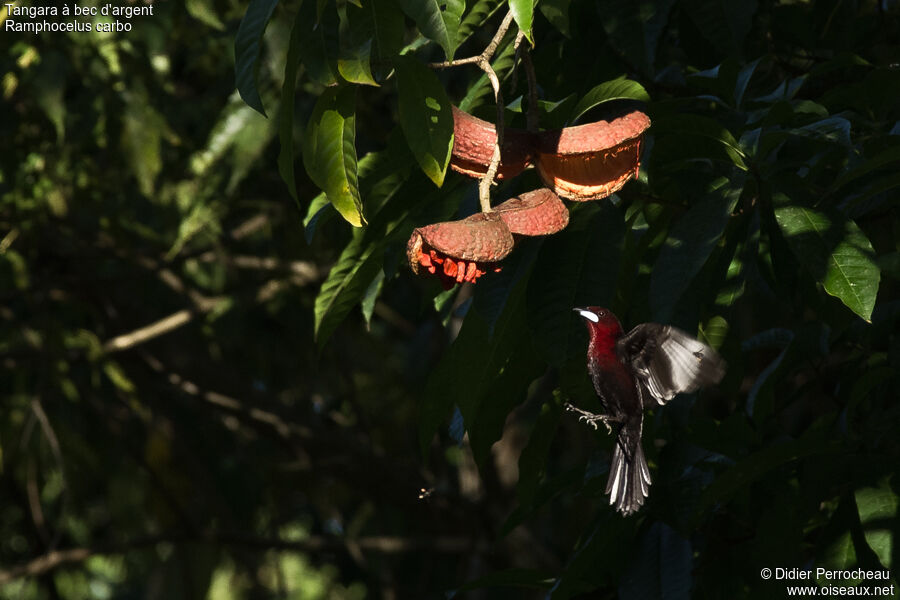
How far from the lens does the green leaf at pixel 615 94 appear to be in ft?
3.57

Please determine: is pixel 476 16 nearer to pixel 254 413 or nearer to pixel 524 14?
pixel 524 14

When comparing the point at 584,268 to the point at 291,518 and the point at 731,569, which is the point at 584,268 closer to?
the point at 731,569

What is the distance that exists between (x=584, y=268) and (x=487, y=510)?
2697 mm

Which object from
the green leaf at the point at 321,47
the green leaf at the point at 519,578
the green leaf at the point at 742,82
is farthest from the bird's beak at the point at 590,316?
the green leaf at the point at 519,578

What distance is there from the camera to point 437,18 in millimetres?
1137

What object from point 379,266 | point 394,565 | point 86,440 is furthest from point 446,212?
point 394,565

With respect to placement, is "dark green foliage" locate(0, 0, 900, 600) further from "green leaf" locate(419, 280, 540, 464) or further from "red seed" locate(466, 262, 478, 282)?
"red seed" locate(466, 262, 478, 282)

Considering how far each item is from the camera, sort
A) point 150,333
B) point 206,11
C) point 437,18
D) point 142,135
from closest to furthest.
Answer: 1. point 437,18
2. point 206,11
3. point 142,135
4. point 150,333

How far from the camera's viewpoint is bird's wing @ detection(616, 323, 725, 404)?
1.12m

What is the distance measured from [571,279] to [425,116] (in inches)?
9.9

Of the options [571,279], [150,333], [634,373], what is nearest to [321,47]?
[571,279]

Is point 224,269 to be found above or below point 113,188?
below

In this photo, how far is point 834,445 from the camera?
4.81 ft

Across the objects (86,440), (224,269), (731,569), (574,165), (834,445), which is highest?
(574,165)
